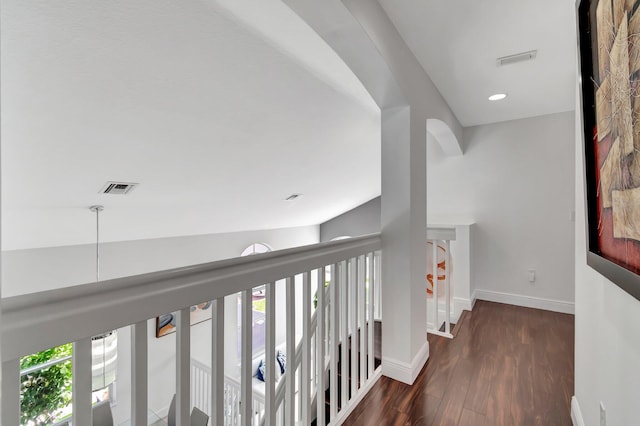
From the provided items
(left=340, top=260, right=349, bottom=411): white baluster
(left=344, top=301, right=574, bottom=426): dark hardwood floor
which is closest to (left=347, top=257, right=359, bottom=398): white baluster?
(left=340, top=260, right=349, bottom=411): white baluster

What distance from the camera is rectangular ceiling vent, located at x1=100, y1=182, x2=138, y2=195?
103 inches

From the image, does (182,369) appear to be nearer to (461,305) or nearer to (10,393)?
(10,393)

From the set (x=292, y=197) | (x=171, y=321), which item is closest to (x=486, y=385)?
(x=292, y=197)

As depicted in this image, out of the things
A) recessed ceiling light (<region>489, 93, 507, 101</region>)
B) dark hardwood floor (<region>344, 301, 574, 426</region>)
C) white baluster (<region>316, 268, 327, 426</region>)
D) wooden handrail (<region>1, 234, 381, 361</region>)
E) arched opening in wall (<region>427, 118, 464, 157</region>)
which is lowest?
dark hardwood floor (<region>344, 301, 574, 426</region>)

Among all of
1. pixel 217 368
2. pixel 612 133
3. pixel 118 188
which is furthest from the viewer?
pixel 118 188

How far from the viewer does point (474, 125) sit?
3.71 m

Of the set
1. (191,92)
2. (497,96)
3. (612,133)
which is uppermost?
(497,96)

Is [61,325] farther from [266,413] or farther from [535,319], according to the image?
[535,319]

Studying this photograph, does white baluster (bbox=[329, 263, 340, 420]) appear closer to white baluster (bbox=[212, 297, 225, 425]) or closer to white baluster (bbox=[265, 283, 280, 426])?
white baluster (bbox=[265, 283, 280, 426])

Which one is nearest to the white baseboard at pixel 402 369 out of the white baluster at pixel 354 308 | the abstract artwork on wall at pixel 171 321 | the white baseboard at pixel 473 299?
the white baluster at pixel 354 308

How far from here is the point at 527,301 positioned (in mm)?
3414

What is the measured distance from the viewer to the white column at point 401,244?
1968 millimetres

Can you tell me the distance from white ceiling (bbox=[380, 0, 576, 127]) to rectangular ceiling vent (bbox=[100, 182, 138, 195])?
249 centimetres

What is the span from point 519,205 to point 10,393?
414 cm
